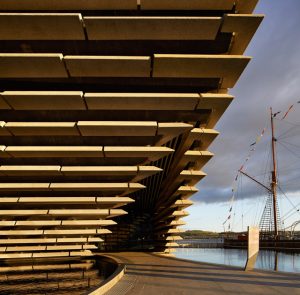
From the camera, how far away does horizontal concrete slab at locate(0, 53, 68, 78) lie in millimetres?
12180

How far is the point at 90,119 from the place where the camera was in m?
16.3

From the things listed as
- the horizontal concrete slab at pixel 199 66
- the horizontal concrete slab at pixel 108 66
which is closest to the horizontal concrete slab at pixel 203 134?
the horizontal concrete slab at pixel 199 66

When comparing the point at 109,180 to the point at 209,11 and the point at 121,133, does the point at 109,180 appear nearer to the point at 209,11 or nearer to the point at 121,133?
the point at 121,133

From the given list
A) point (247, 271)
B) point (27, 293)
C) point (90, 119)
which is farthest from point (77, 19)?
point (27, 293)

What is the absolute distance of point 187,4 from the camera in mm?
11281

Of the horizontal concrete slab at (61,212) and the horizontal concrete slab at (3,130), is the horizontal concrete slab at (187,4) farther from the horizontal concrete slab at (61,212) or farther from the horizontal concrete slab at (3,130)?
the horizontal concrete slab at (61,212)

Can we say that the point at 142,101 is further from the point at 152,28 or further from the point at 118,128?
the point at 152,28

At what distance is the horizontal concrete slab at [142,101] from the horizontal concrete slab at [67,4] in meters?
3.68

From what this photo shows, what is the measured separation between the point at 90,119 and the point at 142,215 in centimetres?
4839

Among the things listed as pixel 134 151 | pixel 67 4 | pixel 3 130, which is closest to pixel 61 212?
pixel 134 151

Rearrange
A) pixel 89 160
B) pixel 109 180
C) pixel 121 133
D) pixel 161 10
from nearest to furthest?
pixel 161 10, pixel 121 133, pixel 89 160, pixel 109 180

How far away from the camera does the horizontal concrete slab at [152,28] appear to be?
11.2 metres

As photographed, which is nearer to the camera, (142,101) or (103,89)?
(142,101)

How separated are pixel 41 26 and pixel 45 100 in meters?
3.72
